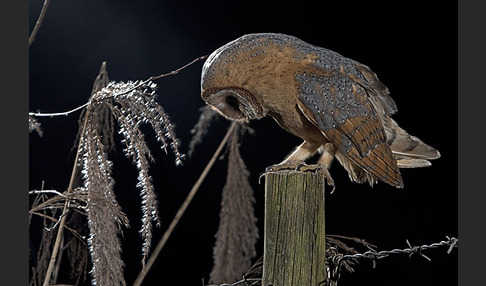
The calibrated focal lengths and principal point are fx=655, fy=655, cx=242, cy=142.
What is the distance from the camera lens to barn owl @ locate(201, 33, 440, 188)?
1358mm

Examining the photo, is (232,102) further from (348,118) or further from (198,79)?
(198,79)

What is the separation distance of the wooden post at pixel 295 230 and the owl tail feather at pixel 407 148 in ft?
1.43

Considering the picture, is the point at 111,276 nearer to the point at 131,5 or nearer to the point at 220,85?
the point at 220,85

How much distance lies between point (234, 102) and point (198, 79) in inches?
36.1

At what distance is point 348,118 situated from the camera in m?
1.43

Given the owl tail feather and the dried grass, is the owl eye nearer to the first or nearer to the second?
the owl tail feather

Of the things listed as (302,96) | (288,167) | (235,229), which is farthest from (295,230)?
(235,229)

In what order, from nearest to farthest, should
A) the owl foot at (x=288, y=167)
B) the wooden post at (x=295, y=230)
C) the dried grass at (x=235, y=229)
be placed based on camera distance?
1. the wooden post at (x=295, y=230)
2. the owl foot at (x=288, y=167)
3. the dried grass at (x=235, y=229)

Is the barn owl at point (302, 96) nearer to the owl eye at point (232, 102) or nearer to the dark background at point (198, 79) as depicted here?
the owl eye at point (232, 102)

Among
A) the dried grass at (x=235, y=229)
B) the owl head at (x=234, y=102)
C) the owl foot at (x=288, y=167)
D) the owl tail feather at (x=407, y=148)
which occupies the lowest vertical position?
the dried grass at (x=235, y=229)

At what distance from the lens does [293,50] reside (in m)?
1.39

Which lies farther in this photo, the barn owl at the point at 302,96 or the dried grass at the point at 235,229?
the dried grass at the point at 235,229

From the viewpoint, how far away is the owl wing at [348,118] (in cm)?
139

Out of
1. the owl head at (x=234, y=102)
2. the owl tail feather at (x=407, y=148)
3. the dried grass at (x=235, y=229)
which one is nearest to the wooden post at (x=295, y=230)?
the owl head at (x=234, y=102)
